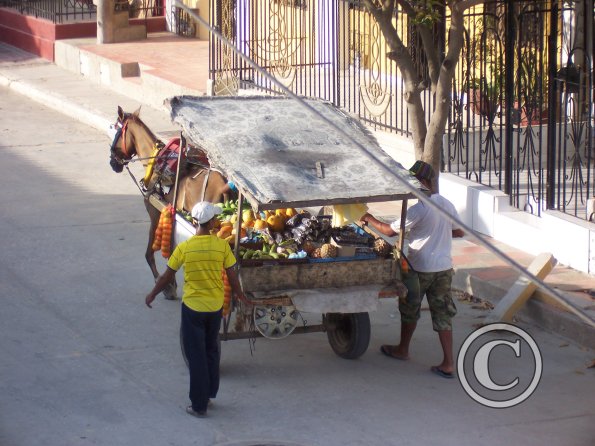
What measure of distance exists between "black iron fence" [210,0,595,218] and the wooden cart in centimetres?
309

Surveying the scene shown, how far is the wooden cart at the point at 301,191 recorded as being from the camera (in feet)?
24.8

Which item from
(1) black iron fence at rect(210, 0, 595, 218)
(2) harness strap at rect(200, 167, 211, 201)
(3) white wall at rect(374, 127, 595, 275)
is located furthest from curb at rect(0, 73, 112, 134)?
(2) harness strap at rect(200, 167, 211, 201)

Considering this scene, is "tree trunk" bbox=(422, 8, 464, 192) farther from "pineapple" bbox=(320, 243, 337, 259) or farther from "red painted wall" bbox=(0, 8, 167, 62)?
"red painted wall" bbox=(0, 8, 167, 62)

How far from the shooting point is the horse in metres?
9.24

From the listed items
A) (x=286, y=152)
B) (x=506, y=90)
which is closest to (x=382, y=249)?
(x=286, y=152)

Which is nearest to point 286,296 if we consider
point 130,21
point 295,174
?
point 295,174

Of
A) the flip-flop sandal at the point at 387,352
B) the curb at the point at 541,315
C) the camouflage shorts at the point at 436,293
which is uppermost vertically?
the camouflage shorts at the point at 436,293

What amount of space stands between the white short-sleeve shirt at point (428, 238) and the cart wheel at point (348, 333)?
1.97 feet

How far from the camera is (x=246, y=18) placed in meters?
18.4

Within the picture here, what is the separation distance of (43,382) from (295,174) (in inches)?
93.6

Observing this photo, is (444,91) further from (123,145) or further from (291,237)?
(123,145)

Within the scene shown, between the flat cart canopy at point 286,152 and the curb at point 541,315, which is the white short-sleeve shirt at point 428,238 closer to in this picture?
the flat cart canopy at point 286,152

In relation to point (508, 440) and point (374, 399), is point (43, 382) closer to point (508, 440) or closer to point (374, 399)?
point (374, 399)

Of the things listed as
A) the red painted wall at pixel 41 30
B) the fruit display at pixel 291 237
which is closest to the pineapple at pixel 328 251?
the fruit display at pixel 291 237
